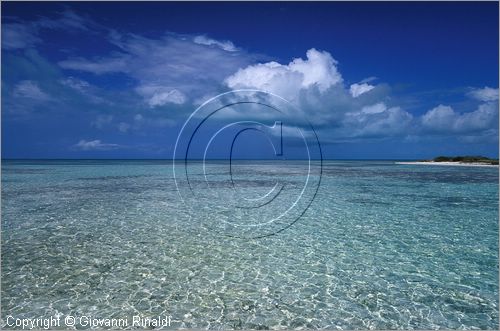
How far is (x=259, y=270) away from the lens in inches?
428

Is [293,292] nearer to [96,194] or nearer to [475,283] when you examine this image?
[475,283]

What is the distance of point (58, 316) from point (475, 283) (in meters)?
12.0

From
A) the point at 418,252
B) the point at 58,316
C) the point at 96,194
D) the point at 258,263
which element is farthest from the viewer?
the point at 96,194

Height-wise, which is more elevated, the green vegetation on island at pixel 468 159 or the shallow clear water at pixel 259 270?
the green vegetation on island at pixel 468 159

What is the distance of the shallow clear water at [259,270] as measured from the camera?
26.8 ft

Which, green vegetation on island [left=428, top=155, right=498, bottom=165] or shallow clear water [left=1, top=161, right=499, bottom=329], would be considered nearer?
shallow clear water [left=1, top=161, right=499, bottom=329]

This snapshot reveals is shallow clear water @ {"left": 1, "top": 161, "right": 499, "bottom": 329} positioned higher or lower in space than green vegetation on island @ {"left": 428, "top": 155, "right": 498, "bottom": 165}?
lower

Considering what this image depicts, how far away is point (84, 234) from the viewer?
1501 centimetres

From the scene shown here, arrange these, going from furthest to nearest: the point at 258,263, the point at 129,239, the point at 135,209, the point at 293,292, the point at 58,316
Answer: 1. the point at 135,209
2. the point at 129,239
3. the point at 258,263
4. the point at 293,292
5. the point at 58,316

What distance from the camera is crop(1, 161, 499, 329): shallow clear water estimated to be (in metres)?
8.16

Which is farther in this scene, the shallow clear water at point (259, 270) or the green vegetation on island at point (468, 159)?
the green vegetation on island at point (468, 159)

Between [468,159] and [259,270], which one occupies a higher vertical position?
[468,159]

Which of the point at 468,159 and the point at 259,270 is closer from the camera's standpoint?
the point at 259,270

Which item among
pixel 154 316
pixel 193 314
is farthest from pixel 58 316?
pixel 193 314
